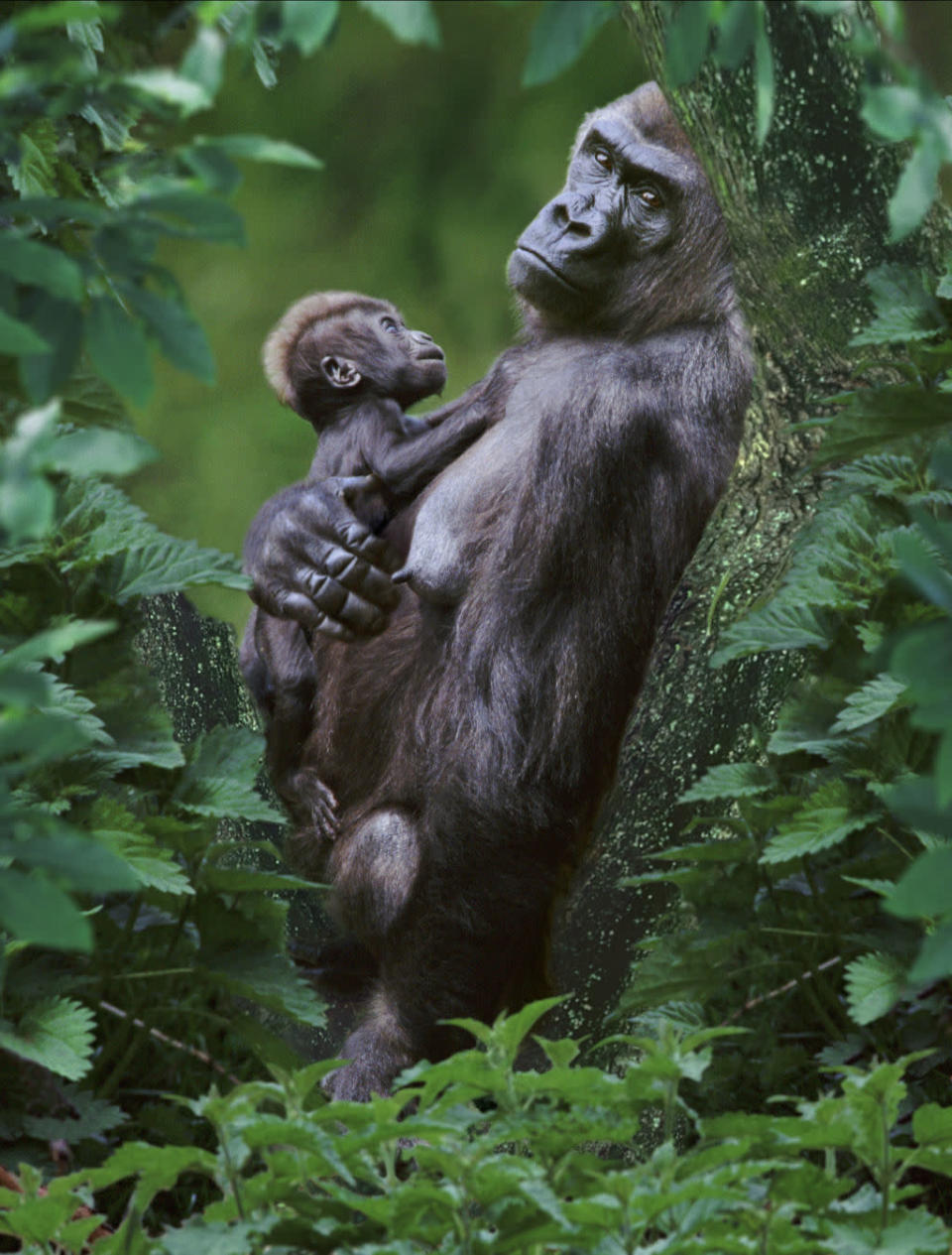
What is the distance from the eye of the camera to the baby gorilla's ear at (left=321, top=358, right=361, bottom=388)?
81.8 inches

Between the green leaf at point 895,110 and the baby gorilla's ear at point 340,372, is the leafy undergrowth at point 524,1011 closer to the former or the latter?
the green leaf at point 895,110

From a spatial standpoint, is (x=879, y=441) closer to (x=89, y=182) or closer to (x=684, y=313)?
(x=684, y=313)

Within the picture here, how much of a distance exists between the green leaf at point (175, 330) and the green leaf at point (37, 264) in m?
0.05

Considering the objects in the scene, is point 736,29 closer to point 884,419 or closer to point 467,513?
point 884,419

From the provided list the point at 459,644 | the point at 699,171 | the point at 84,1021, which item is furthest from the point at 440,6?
the point at 84,1021

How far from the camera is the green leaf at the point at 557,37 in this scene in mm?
745

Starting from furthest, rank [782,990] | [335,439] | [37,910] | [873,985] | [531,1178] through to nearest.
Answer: [335,439]
[782,990]
[873,985]
[531,1178]
[37,910]

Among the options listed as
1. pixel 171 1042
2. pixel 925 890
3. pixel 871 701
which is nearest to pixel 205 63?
pixel 925 890

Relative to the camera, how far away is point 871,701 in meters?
1.36

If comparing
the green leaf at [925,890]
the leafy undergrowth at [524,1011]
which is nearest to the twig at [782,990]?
the leafy undergrowth at [524,1011]

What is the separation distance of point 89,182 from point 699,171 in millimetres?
667

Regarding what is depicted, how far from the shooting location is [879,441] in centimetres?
151

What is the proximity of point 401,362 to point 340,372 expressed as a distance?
78mm

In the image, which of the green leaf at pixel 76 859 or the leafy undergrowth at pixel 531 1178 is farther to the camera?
the leafy undergrowth at pixel 531 1178
